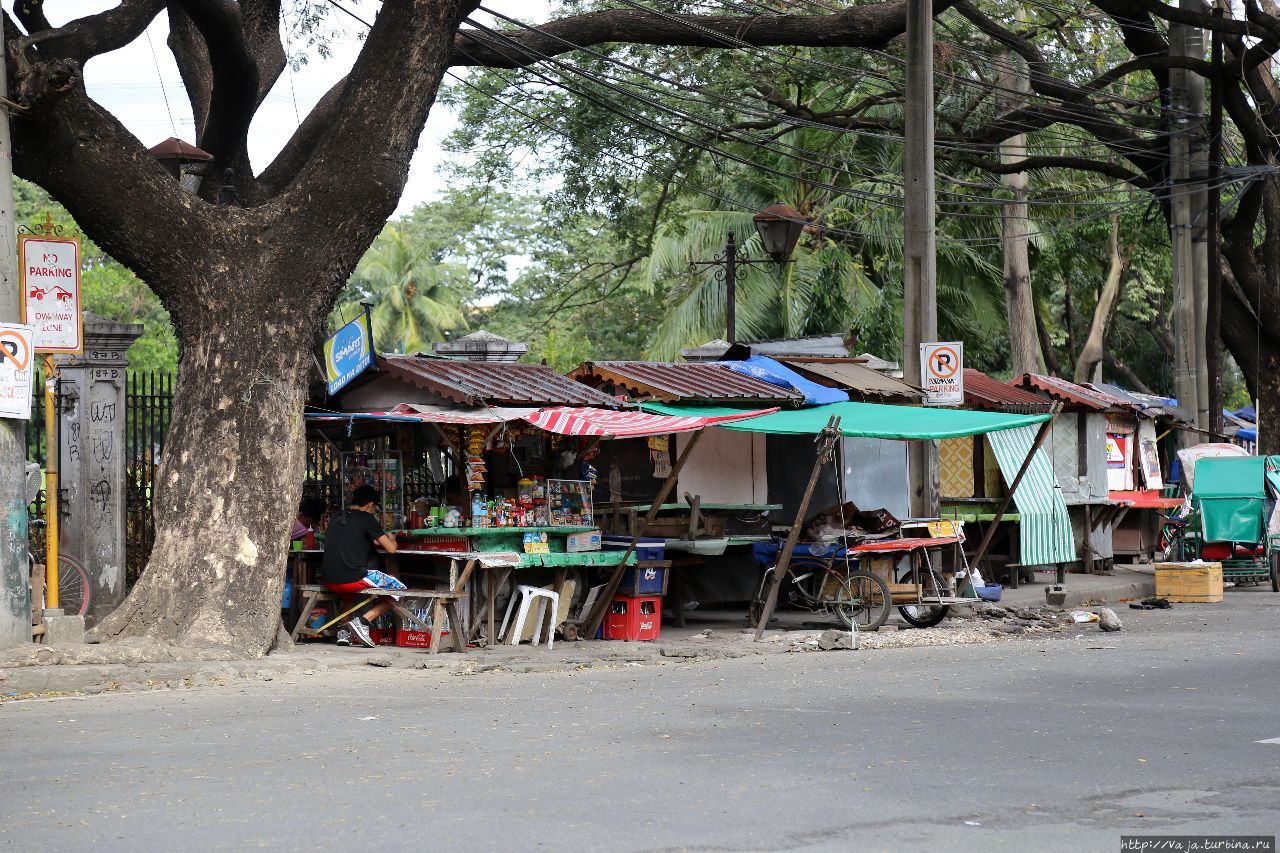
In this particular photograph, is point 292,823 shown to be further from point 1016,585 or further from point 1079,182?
point 1079,182

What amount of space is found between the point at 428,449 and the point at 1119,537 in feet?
51.1

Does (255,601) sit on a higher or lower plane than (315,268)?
lower

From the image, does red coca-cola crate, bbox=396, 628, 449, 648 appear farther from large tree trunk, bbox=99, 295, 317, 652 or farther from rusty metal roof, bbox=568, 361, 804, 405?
rusty metal roof, bbox=568, 361, 804, 405

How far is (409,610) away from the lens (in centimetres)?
1334

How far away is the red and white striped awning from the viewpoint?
13.0m

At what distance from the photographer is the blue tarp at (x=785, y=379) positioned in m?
17.0

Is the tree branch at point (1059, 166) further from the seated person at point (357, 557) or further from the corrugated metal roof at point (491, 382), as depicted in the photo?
the seated person at point (357, 557)

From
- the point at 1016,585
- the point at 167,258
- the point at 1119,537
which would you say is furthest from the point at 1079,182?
the point at 167,258

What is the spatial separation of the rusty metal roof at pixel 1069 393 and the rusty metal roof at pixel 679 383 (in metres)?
7.30

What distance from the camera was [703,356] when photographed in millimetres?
18625

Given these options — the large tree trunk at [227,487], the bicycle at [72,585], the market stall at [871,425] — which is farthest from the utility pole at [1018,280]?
the bicycle at [72,585]

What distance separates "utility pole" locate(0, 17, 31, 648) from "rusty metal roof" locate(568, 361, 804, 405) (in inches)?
258

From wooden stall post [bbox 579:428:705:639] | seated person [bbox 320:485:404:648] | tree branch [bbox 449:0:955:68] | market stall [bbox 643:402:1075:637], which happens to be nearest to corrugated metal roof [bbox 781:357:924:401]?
market stall [bbox 643:402:1075:637]

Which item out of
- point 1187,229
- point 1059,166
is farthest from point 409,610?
point 1187,229
